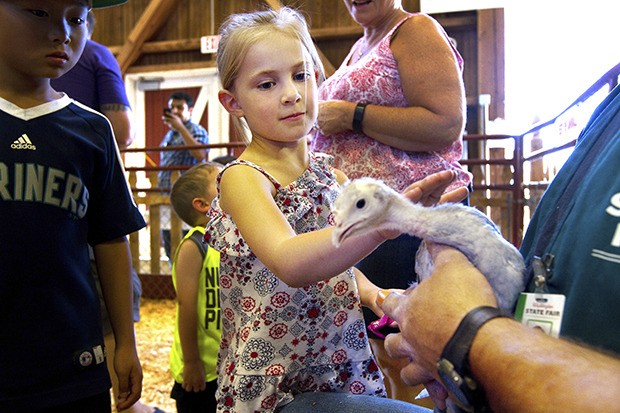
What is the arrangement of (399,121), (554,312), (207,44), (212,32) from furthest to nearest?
(212,32) < (207,44) < (399,121) < (554,312)

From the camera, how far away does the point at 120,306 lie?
1.50 metres

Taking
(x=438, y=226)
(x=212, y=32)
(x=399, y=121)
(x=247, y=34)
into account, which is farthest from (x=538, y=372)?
(x=212, y=32)

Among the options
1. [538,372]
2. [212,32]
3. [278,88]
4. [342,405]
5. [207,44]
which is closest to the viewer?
[538,372]

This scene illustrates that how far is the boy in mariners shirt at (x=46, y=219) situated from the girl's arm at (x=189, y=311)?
62 centimetres

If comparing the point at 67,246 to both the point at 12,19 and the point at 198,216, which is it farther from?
the point at 198,216

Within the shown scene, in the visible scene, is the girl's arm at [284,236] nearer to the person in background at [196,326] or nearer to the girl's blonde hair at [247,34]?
the girl's blonde hair at [247,34]

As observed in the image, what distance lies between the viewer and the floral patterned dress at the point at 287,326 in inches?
44.0

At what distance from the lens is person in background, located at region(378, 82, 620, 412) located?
66 centimetres

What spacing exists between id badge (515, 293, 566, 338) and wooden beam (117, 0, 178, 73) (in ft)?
31.9

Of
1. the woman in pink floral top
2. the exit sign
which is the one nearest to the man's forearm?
the woman in pink floral top

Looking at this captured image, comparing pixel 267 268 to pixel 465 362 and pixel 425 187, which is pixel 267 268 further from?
pixel 465 362

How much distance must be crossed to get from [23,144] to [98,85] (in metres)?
0.89

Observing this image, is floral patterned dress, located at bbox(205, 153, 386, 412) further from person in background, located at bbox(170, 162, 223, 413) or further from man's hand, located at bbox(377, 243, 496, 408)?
person in background, located at bbox(170, 162, 223, 413)

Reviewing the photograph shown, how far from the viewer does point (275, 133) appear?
1.19 metres
